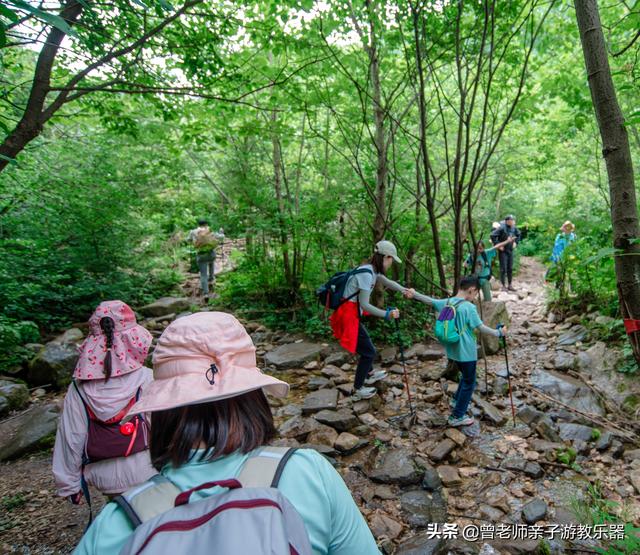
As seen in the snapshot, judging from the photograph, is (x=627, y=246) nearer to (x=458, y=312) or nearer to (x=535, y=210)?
(x=458, y=312)

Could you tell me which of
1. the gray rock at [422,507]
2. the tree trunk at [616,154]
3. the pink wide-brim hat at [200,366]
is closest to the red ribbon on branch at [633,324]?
the tree trunk at [616,154]

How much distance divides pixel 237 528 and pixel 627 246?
1935mm

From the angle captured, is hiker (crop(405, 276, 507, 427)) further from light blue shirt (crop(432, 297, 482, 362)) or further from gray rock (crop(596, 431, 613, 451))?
gray rock (crop(596, 431, 613, 451))

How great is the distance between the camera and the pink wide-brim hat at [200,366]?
3.66 feet

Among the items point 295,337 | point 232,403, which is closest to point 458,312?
point 232,403

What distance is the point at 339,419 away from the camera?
461cm

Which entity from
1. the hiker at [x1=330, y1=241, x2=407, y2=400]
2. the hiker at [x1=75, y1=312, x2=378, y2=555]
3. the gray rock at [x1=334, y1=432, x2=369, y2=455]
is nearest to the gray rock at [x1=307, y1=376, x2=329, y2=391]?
the hiker at [x1=330, y1=241, x2=407, y2=400]

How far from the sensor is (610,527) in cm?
290

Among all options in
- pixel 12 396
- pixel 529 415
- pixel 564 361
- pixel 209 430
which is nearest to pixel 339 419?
pixel 529 415

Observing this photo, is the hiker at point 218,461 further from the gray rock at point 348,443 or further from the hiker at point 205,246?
the hiker at point 205,246

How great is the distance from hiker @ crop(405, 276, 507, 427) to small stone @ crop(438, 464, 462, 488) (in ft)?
2.58

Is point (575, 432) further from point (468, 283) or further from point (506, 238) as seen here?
point (506, 238)

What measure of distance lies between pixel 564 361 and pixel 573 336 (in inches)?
42.8

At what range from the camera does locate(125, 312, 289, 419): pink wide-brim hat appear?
43.9 inches
